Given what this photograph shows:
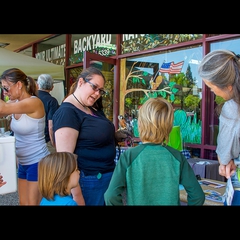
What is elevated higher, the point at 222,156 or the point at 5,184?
the point at 222,156

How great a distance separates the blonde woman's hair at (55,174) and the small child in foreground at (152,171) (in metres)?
0.29

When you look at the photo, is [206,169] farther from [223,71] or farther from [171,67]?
[223,71]

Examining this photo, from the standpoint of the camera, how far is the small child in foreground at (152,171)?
1.70 m

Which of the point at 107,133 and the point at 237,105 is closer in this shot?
the point at 237,105

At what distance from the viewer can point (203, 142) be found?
5.03m

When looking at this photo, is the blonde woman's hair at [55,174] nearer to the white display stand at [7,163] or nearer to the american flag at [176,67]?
the white display stand at [7,163]

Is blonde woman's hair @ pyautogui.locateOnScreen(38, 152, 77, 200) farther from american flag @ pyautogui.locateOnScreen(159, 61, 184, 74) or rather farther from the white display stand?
american flag @ pyautogui.locateOnScreen(159, 61, 184, 74)

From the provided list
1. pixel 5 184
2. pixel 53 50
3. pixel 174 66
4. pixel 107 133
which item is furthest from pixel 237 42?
pixel 53 50

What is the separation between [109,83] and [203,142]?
2424 mm

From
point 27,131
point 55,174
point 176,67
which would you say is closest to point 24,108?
point 27,131

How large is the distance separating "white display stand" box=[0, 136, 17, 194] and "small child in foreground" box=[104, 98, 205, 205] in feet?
2.31

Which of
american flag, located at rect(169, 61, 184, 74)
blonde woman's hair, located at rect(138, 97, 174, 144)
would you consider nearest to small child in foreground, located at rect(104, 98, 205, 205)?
blonde woman's hair, located at rect(138, 97, 174, 144)

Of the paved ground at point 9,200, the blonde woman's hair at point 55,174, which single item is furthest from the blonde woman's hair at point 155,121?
the paved ground at point 9,200
